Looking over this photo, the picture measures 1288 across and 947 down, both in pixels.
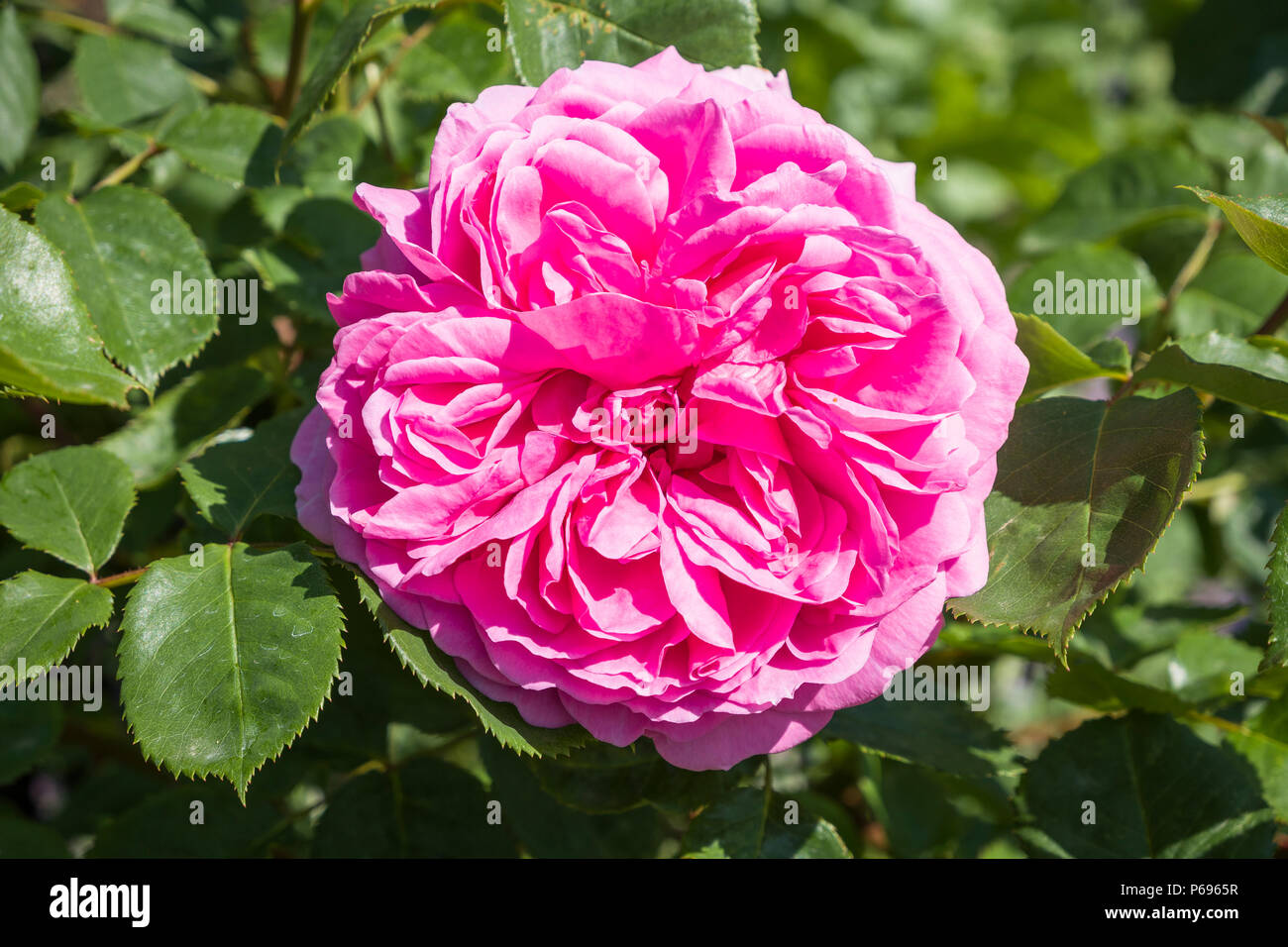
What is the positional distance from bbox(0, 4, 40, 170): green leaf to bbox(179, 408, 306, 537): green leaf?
74 centimetres

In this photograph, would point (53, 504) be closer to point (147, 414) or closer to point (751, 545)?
point (147, 414)

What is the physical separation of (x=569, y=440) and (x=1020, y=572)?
1.46 feet

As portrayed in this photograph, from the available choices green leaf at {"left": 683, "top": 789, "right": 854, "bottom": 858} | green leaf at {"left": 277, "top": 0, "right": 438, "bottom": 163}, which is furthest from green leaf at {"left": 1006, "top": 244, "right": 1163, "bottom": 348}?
green leaf at {"left": 277, "top": 0, "right": 438, "bottom": 163}

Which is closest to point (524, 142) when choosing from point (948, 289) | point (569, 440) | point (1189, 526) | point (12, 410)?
point (569, 440)

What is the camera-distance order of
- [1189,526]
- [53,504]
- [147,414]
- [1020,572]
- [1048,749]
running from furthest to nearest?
[1189,526] → [147,414] → [1048,749] → [53,504] → [1020,572]

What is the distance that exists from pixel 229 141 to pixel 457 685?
837 millimetres

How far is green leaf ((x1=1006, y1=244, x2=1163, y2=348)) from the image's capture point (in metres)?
1.51

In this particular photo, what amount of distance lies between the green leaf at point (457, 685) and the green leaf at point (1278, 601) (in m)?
0.62

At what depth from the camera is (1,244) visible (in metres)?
1.00

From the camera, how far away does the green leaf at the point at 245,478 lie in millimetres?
1077

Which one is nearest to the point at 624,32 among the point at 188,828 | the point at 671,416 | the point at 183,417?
the point at 671,416

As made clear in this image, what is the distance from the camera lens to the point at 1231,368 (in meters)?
1.00

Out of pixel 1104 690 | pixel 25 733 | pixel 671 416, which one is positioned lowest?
pixel 25 733

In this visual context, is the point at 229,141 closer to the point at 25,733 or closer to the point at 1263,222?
the point at 25,733
